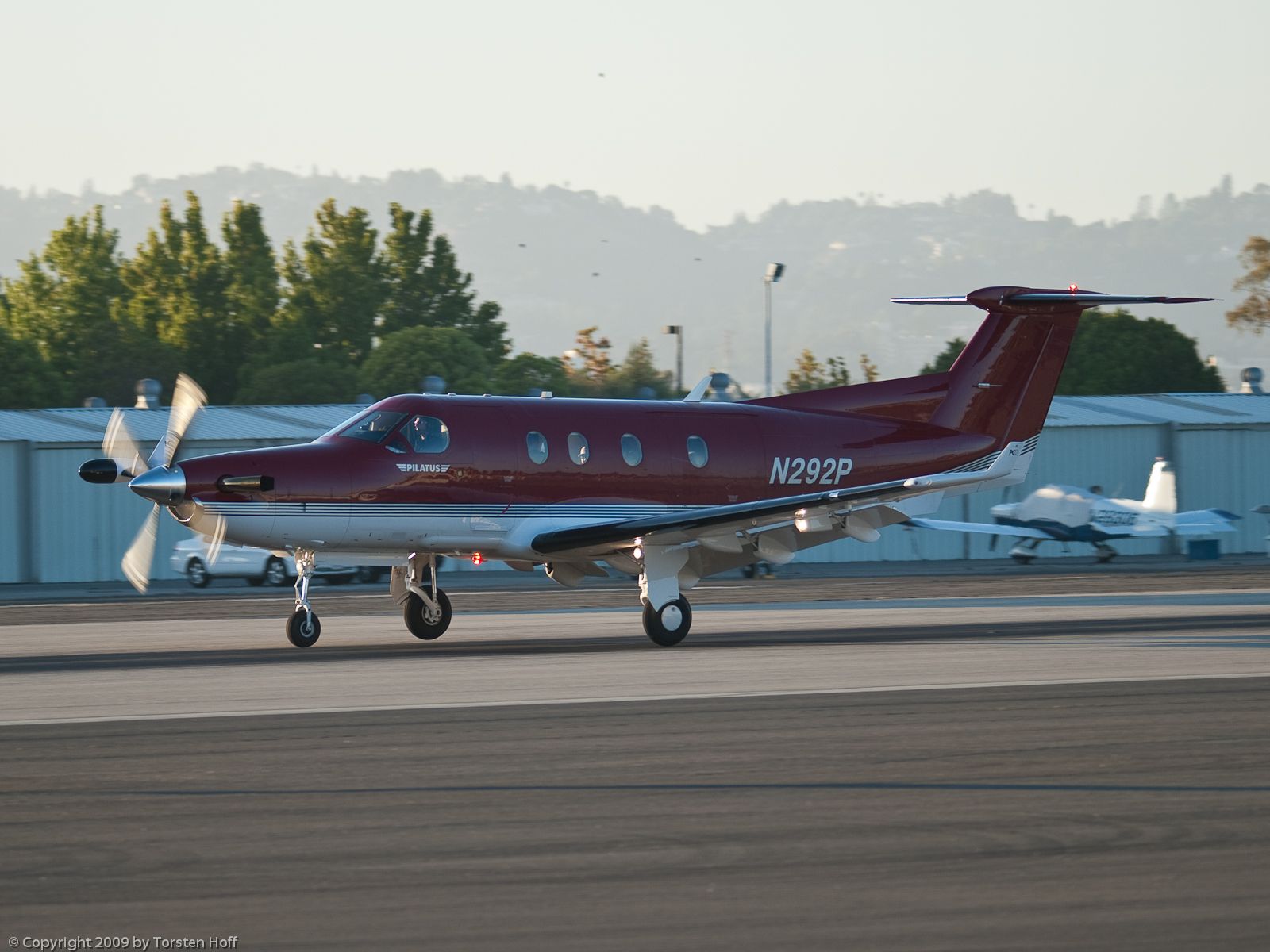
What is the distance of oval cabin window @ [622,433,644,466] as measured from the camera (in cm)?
2036

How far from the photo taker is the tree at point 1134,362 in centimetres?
9400

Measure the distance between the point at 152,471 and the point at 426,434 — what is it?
3.30 meters

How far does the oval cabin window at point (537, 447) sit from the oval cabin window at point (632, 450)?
114 cm

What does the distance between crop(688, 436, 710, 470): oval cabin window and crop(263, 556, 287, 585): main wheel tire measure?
18.3 meters

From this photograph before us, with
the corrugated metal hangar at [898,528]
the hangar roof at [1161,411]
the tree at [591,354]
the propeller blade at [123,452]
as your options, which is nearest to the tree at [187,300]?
the tree at [591,354]

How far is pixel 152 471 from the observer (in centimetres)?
1783

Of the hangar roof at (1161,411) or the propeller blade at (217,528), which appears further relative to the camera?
the hangar roof at (1161,411)

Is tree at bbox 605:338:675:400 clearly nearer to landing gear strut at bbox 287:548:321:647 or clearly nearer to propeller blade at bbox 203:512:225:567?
landing gear strut at bbox 287:548:321:647

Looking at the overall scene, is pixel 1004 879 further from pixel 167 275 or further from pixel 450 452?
pixel 167 275

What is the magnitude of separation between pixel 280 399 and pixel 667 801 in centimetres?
8105

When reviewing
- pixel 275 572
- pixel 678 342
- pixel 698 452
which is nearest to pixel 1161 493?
pixel 275 572

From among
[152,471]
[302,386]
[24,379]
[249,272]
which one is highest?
[249,272]

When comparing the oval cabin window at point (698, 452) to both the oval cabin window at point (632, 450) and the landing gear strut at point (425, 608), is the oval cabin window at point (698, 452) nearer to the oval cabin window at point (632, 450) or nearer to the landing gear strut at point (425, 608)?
the oval cabin window at point (632, 450)

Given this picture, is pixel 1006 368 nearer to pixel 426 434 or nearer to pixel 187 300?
pixel 426 434
